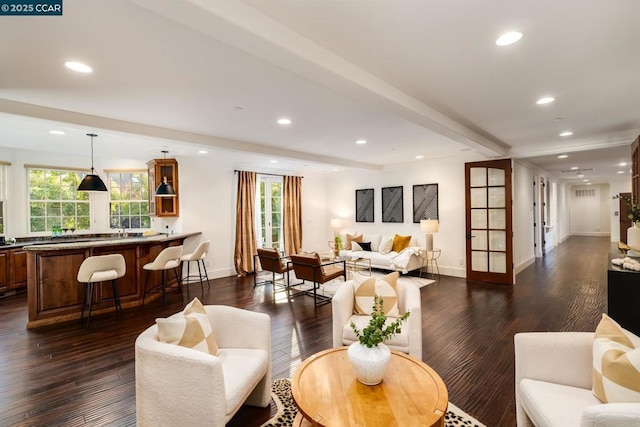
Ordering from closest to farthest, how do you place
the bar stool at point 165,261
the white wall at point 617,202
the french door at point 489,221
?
the bar stool at point 165,261, the french door at point 489,221, the white wall at point 617,202

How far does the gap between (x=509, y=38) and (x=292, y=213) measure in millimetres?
6742

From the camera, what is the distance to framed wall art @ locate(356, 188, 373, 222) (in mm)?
8275

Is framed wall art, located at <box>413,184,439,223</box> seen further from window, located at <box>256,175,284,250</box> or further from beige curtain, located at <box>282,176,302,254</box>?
window, located at <box>256,175,284,250</box>

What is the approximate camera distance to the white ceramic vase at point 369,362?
5.44 feet

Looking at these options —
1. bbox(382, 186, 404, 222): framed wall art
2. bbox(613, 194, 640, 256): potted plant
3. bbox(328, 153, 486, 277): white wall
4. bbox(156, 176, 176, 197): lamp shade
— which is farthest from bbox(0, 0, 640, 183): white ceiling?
bbox(382, 186, 404, 222): framed wall art

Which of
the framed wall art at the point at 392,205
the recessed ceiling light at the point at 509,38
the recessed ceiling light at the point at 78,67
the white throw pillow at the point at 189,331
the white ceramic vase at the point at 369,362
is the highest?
the recessed ceiling light at the point at 78,67

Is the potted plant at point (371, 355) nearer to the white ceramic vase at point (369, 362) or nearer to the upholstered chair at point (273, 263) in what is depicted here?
the white ceramic vase at point (369, 362)

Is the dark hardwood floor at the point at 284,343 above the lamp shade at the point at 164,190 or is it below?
below

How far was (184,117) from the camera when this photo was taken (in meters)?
3.58

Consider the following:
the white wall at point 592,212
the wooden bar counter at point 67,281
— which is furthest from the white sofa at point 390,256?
the white wall at point 592,212

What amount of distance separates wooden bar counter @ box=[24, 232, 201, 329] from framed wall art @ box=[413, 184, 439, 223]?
5.77m

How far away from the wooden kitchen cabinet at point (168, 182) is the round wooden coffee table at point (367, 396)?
5.28 meters

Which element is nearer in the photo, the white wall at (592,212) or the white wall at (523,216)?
the white wall at (523,216)

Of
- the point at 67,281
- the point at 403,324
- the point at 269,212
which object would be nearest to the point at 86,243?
the point at 67,281
